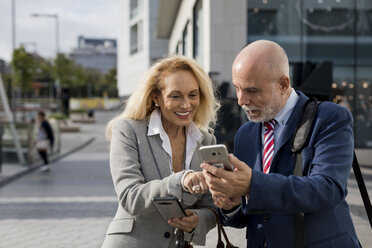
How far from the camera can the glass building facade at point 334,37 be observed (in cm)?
1170

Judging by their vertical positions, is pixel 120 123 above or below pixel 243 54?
below

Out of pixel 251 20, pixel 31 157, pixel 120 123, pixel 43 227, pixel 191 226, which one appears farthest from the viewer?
pixel 31 157

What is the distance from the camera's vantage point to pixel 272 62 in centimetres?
187

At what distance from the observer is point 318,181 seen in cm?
171

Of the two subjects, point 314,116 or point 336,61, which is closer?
point 314,116

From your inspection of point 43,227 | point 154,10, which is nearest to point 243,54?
point 43,227

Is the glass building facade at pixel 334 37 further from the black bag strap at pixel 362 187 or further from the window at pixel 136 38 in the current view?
the window at pixel 136 38

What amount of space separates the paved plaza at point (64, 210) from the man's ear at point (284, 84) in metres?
1.36

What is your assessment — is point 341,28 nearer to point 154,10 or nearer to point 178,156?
point 178,156

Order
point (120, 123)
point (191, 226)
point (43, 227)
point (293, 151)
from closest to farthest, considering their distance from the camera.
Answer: point (293, 151)
point (191, 226)
point (120, 123)
point (43, 227)

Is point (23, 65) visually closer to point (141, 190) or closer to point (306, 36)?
point (306, 36)

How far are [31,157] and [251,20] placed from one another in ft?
25.8

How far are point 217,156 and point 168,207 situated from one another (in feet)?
1.86

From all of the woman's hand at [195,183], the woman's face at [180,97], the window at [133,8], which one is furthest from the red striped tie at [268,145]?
the window at [133,8]
